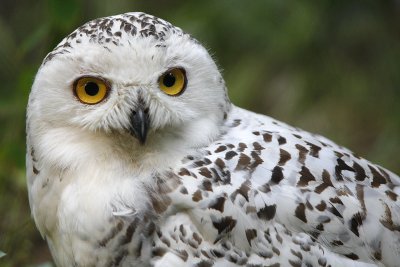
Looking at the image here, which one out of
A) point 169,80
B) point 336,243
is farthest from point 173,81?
point 336,243

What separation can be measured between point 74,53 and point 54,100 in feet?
0.67

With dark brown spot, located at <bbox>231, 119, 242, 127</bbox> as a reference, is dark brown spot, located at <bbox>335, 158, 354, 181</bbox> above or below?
below


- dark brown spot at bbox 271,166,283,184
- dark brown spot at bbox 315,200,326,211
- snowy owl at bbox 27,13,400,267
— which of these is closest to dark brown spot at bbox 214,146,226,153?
snowy owl at bbox 27,13,400,267

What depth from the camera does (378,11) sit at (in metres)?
6.19

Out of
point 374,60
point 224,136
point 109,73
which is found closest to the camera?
point 109,73

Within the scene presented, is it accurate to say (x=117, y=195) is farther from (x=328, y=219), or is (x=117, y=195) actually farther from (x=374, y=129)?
(x=374, y=129)

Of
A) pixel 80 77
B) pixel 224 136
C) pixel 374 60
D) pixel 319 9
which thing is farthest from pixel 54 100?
pixel 374 60

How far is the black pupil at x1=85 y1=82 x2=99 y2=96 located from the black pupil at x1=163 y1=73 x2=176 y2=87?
27 centimetres

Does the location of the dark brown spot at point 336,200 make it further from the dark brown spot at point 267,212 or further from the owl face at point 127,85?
the owl face at point 127,85

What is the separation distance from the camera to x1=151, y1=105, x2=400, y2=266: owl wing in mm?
2938

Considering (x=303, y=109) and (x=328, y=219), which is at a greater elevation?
(x=328, y=219)

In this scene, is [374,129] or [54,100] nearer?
[54,100]

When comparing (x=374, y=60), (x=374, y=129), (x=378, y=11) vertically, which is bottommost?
(x=374, y=129)

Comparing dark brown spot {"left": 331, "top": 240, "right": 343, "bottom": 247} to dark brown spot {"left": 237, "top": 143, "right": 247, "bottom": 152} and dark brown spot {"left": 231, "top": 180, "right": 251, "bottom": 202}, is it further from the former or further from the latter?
dark brown spot {"left": 237, "top": 143, "right": 247, "bottom": 152}
